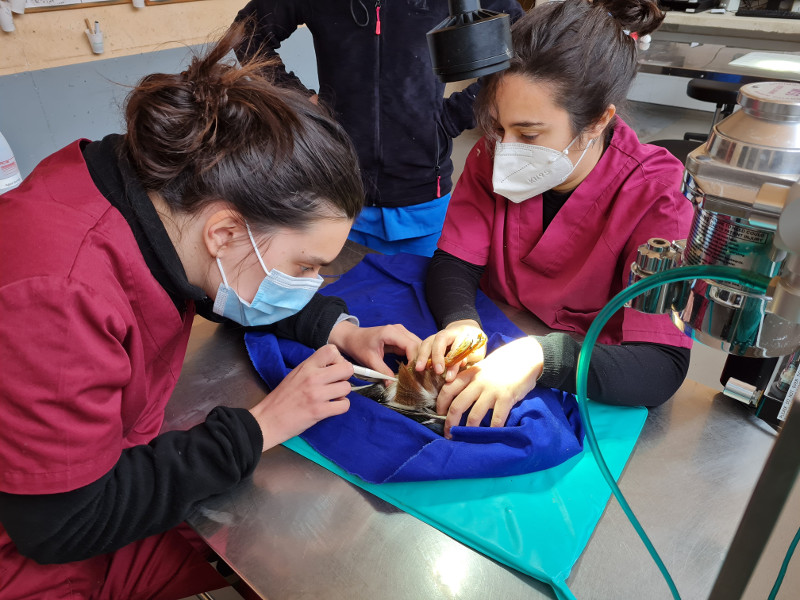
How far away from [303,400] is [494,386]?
31 centimetres

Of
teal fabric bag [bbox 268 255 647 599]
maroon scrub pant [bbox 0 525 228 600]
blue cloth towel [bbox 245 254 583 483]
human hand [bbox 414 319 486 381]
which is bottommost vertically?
maroon scrub pant [bbox 0 525 228 600]

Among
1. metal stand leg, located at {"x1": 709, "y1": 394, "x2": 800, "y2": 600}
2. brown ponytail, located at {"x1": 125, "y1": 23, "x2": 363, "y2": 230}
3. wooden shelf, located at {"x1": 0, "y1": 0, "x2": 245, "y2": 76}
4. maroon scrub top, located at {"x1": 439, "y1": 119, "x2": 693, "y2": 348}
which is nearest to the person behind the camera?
metal stand leg, located at {"x1": 709, "y1": 394, "x2": 800, "y2": 600}

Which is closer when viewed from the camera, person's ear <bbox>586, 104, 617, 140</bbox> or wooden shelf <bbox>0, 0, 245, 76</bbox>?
person's ear <bbox>586, 104, 617, 140</bbox>

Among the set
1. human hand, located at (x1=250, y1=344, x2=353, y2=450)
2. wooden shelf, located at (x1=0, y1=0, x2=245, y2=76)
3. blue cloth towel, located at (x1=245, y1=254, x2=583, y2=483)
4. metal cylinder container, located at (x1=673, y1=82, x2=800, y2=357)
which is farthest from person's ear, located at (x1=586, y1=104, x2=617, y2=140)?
wooden shelf, located at (x1=0, y1=0, x2=245, y2=76)

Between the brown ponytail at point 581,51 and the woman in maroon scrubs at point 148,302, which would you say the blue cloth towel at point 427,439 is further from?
the brown ponytail at point 581,51

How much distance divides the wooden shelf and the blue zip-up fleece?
44 cm

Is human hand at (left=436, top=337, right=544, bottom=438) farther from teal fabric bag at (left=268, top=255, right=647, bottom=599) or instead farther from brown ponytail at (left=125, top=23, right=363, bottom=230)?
brown ponytail at (left=125, top=23, right=363, bottom=230)

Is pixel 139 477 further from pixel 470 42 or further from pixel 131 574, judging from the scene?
pixel 470 42

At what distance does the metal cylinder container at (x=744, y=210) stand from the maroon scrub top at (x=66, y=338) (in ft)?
2.19

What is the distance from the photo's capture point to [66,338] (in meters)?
0.72

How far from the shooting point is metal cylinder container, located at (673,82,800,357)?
1.35ft

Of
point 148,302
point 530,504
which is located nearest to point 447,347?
point 530,504

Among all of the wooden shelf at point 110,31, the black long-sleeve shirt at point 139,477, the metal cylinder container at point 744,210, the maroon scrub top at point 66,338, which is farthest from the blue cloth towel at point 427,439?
the wooden shelf at point 110,31

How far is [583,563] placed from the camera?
29.5 inches
